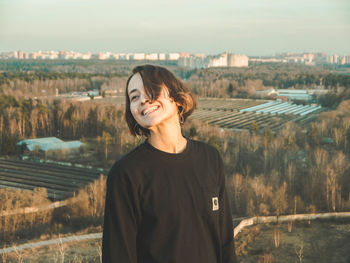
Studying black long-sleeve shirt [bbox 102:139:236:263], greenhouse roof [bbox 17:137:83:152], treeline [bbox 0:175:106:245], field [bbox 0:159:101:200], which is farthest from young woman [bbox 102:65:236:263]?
greenhouse roof [bbox 17:137:83:152]

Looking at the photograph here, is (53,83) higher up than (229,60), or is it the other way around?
(229,60)

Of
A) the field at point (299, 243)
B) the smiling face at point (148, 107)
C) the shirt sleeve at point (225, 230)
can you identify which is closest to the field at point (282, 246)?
the field at point (299, 243)

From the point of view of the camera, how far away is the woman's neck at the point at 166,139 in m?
1.87

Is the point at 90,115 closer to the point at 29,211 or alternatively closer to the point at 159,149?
the point at 29,211

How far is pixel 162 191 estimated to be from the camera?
176 centimetres

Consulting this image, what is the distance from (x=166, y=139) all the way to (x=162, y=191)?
9.9 inches

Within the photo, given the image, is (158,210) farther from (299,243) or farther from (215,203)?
(299,243)

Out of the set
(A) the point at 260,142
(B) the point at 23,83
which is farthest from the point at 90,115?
(B) the point at 23,83

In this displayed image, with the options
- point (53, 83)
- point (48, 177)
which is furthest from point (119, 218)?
point (53, 83)

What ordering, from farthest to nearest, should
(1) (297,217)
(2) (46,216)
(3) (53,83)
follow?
(3) (53,83) < (2) (46,216) < (1) (297,217)

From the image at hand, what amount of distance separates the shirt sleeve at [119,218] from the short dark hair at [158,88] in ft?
1.22

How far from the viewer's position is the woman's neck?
187 cm

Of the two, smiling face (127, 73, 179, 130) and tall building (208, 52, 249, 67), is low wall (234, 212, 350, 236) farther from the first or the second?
tall building (208, 52, 249, 67)

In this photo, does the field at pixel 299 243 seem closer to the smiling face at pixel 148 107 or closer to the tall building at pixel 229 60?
the smiling face at pixel 148 107
